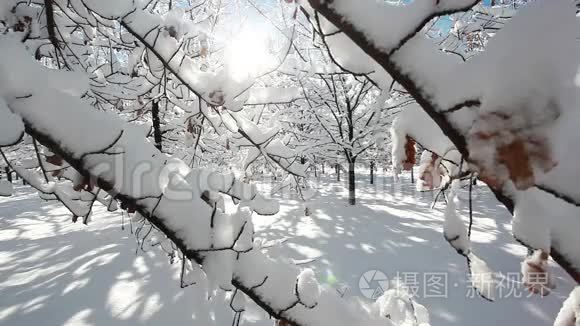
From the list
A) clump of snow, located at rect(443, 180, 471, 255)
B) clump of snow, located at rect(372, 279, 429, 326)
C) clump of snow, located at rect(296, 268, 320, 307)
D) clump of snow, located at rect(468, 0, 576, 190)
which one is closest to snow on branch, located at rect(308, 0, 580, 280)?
clump of snow, located at rect(468, 0, 576, 190)

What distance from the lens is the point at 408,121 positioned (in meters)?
0.77

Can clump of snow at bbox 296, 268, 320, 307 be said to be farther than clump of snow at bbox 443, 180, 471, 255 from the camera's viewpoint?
Yes

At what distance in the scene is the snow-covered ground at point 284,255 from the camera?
3.59m

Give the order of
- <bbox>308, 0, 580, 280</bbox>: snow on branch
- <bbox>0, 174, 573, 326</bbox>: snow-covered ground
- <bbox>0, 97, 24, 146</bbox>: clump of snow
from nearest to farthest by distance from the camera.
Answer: <bbox>308, 0, 580, 280</bbox>: snow on branch
<bbox>0, 97, 24, 146</bbox>: clump of snow
<bbox>0, 174, 573, 326</bbox>: snow-covered ground

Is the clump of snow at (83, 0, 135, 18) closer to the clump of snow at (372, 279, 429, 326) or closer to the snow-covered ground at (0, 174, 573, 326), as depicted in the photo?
the snow-covered ground at (0, 174, 573, 326)

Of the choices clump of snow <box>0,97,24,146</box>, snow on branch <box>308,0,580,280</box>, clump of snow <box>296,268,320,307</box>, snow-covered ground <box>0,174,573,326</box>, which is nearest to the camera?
snow on branch <box>308,0,580,280</box>

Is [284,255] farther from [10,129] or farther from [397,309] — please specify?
[10,129]

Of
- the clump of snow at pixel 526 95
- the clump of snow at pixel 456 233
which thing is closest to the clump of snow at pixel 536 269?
the clump of snow at pixel 456 233

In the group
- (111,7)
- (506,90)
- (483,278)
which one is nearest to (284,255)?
(111,7)

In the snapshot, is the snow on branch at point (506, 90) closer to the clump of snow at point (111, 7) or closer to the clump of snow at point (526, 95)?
the clump of snow at point (526, 95)

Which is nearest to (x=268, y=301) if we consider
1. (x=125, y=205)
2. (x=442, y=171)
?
(x=125, y=205)

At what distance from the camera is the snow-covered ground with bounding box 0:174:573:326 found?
359 cm

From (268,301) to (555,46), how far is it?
99 cm

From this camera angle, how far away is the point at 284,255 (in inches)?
202
